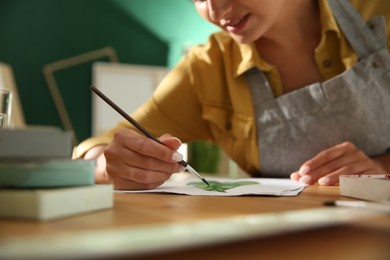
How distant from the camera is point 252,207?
1.77 ft

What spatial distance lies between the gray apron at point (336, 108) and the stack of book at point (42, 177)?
725 millimetres

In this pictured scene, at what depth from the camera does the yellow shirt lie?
3.80ft

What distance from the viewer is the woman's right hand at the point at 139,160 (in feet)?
2.51

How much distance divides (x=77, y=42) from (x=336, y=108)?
8.35 ft

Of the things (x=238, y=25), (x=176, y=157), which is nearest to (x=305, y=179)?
(x=176, y=157)

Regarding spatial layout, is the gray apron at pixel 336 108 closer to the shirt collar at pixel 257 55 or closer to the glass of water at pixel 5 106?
the shirt collar at pixel 257 55

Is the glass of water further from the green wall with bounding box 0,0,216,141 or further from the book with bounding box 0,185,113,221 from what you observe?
the green wall with bounding box 0,0,216,141

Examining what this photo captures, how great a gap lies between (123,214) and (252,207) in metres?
0.14

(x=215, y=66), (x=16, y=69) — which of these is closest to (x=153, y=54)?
(x=16, y=69)

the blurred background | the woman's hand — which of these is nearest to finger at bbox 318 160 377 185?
the woman's hand

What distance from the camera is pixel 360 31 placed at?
3.75ft

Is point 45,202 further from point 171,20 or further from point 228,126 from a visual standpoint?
point 171,20

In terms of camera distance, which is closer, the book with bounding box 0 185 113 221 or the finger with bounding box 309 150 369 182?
the book with bounding box 0 185 113 221

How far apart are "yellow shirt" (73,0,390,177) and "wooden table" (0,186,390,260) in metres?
0.67
